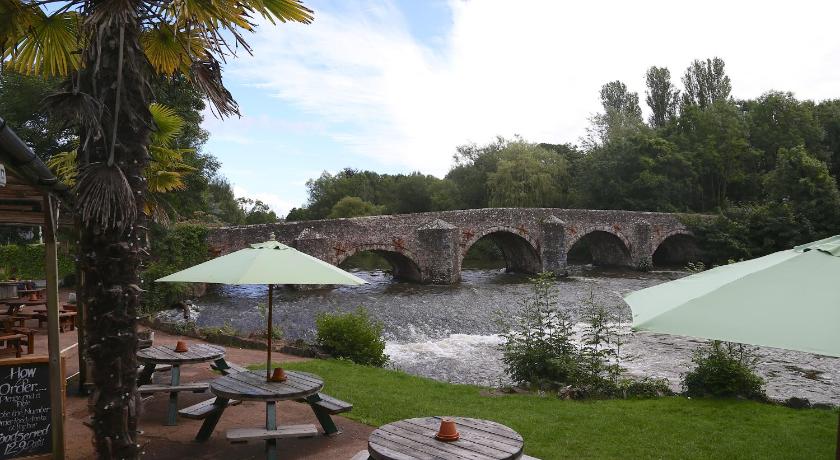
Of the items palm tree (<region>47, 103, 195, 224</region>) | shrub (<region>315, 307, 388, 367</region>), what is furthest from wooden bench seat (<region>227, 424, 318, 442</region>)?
shrub (<region>315, 307, 388, 367</region>)

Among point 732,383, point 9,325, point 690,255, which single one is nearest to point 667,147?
point 690,255

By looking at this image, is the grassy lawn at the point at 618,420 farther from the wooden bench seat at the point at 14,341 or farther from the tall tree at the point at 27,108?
the tall tree at the point at 27,108

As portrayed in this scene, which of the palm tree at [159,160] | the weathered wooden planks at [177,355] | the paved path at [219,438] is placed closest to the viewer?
the paved path at [219,438]

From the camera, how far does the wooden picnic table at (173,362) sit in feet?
19.8

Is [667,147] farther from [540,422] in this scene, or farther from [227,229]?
[540,422]

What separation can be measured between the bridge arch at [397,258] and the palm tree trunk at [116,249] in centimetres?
1740

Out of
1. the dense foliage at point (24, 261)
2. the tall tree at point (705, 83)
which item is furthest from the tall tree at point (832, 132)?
the dense foliage at point (24, 261)

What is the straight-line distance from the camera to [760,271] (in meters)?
3.00

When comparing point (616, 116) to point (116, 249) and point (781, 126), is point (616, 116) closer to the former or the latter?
point (781, 126)

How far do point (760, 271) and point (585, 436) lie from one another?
332 cm

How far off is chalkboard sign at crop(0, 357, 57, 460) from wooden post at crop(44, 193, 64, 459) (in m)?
0.09

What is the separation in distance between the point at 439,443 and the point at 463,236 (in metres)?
22.0

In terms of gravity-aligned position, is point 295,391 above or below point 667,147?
below

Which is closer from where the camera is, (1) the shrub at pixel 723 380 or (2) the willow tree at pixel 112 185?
(2) the willow tree at pixel 112 185
